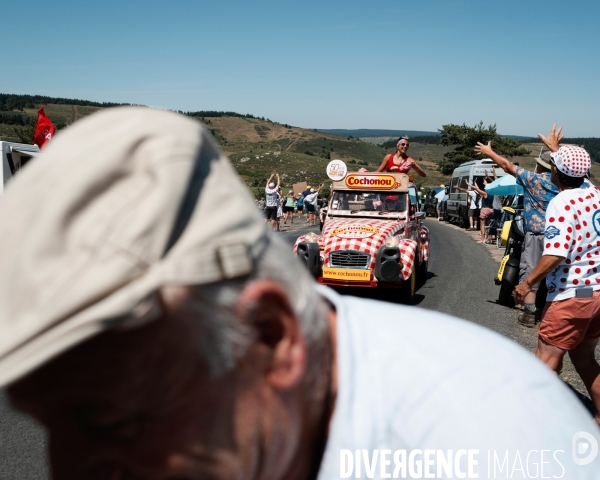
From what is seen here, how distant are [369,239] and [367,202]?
150 centimetres

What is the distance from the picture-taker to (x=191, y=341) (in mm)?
791

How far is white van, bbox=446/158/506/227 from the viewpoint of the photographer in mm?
24062

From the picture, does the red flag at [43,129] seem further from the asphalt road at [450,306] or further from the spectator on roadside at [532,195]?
the spectator on roadside at [532,195]

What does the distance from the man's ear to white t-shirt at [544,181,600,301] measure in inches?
128

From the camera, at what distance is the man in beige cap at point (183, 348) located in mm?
734

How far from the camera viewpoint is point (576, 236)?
12.0 feet

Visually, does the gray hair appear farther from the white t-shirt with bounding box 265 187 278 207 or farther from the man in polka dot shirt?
the white t-shirt with bounding box 265 187 278 207

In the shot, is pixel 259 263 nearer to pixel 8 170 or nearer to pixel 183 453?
pixel 183 453

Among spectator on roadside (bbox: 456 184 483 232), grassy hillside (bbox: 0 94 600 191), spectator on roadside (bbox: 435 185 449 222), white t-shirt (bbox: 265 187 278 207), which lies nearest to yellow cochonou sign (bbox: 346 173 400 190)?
white t-shirt (bbox: 265 187 278 207)

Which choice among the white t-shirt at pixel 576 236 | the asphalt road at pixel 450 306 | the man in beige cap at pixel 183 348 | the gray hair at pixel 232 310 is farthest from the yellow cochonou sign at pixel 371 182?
the gray hair at pixel 232 310

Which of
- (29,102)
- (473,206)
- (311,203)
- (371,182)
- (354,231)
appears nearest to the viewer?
(354,231)

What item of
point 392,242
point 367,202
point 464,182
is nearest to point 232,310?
point 392,242

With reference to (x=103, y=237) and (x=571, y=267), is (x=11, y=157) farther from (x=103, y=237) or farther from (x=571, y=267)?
(x=103, y=237)

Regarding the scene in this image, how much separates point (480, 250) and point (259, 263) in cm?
1609
